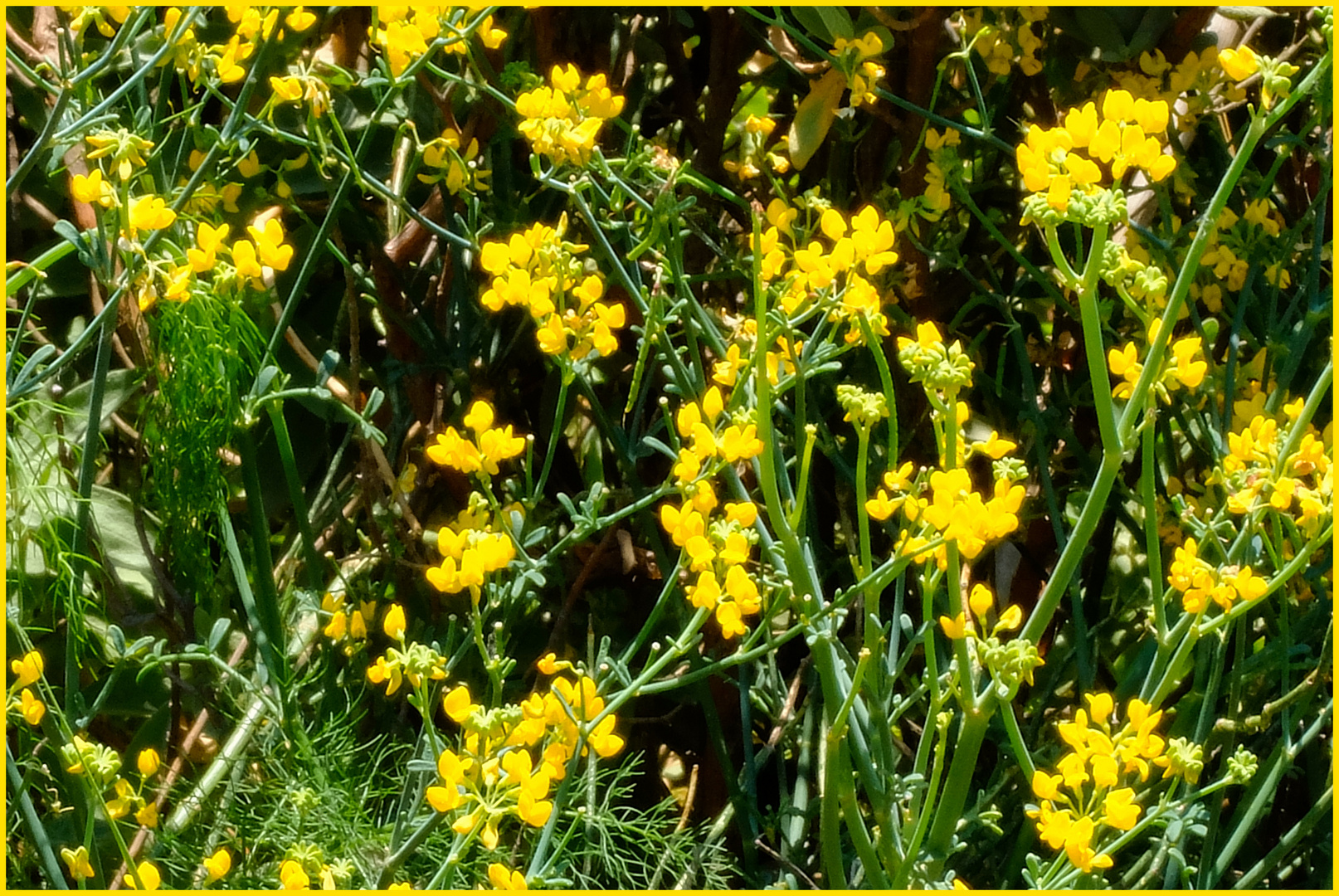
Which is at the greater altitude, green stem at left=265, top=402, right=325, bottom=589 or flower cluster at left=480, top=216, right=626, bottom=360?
flower cluster at left=480, top=216, right=626, bottom=360

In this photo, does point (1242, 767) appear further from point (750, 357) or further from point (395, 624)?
point (395, 624)

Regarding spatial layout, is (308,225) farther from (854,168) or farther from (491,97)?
(854,168)

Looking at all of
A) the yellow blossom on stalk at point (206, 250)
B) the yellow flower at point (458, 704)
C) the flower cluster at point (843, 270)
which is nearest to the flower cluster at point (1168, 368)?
the flower cluster at point (843, 270)

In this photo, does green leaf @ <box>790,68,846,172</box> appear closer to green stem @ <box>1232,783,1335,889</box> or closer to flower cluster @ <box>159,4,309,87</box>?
flower cluster @ <box>159,4,309,87</box>

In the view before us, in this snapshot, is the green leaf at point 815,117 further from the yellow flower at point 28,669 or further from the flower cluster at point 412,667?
the yellow flower at point 28,669

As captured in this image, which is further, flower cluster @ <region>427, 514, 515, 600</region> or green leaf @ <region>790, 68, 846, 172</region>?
green leaf @ <region>790, 68, 846, 172</region>

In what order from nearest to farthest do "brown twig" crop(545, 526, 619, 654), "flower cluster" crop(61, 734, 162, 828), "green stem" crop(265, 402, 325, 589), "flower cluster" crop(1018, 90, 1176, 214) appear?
"flower cluster" crop(1018, 90, 1176, 214)
"flower cluster" crop(61, 734, 162, 828)
"green stem" crop(265, 402, 325, 589)
"brown twig" crop(545, 526, 619, 654)

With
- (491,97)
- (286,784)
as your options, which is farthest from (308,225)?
(286,784)

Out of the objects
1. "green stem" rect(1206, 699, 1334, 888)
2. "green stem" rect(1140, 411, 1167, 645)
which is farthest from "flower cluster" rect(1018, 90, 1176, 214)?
"green stem" rect(1206, 699, 1334, 888)

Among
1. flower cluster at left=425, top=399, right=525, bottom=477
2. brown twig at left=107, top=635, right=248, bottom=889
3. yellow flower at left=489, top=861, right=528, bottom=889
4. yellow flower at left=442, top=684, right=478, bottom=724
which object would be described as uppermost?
flower cluster at left=425, top=399, right=525, bottom=477
